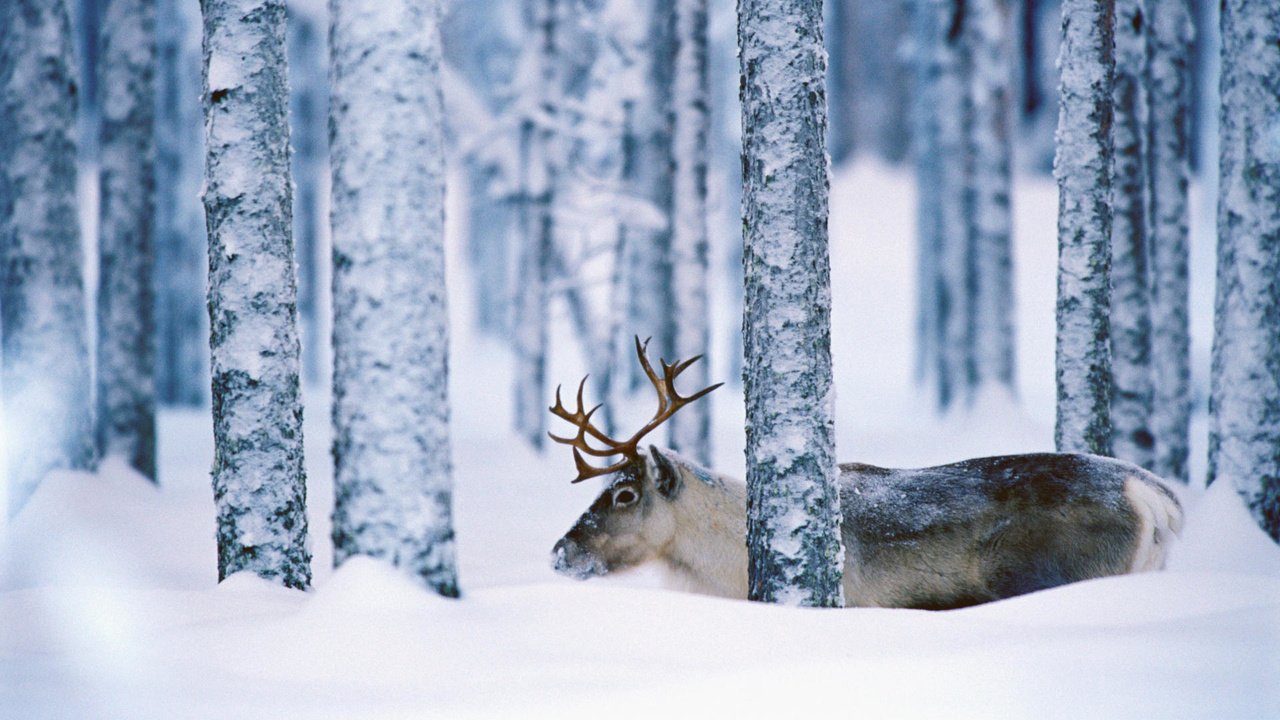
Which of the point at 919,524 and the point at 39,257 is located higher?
the point at 39,257

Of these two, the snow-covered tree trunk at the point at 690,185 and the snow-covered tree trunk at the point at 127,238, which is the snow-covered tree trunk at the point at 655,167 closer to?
the snow-covered tree trunk at the point at 690,185

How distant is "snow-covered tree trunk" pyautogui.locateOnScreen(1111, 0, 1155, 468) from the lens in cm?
768

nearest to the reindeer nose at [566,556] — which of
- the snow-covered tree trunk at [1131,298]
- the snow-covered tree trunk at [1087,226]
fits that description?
the snow-covered tree trunk at [1087,226]

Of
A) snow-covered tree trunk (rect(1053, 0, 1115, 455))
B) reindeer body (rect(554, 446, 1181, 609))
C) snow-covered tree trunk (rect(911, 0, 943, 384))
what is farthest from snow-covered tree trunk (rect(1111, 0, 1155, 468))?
snow-covered tree trunk (rect(911, 0, 943, 384))

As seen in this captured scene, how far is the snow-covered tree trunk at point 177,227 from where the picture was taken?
701 inches

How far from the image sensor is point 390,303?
3998 millimetres

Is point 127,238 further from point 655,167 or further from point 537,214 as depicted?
point 655,167

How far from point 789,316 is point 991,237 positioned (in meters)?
10.4

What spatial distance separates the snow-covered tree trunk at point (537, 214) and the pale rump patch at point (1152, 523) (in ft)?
28.3

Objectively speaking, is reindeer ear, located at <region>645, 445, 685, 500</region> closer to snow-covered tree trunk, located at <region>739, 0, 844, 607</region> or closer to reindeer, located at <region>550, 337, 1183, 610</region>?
reindeer, located at <region>550, 337, 1183, 610</region>

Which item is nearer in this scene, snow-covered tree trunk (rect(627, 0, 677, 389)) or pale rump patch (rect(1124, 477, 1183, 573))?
pale rump patch (rect(1124, 477, 1183, 573))

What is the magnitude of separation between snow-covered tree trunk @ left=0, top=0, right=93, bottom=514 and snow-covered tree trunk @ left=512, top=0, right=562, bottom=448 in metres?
5.88

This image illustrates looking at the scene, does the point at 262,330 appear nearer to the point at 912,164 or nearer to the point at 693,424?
the point at 693,424

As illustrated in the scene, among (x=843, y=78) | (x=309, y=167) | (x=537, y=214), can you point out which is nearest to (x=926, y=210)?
(x=537, y=214)
